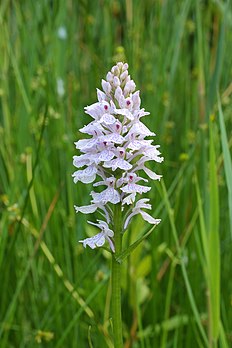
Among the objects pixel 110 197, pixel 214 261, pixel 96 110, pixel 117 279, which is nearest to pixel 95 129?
pixel 96 110

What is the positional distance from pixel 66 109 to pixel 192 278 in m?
1.20

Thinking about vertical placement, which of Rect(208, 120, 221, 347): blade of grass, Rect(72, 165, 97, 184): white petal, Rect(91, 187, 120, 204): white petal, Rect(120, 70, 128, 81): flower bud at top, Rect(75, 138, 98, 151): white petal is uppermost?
Rect(120, 70, 128, 81): flower bud at top

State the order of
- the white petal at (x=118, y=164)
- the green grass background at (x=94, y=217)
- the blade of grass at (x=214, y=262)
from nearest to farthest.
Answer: the white petal at (x=118, y=164) → the blade of grass at (x=214, y=262) → the green grass background at (x=94, y=217)

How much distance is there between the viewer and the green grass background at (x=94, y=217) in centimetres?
204

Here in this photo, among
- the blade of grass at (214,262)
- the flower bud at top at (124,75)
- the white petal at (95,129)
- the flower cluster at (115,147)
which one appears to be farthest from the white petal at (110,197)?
the blade of grass at (214,262)

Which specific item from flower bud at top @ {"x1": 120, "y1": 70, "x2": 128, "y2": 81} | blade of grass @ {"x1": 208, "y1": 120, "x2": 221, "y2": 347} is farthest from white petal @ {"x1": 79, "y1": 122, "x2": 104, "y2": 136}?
blade of grass @ {"x1": 208, "y1": 120, "x2": 221, "y2": 347}

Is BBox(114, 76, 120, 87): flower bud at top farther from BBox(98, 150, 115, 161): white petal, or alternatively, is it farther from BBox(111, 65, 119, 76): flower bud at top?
BBox(98, 150, 115, 161): white petal

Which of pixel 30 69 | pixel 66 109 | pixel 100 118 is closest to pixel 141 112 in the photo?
pixel 100 118

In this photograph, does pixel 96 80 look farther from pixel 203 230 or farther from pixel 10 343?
pixel 203 230

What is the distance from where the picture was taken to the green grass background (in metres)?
2.04

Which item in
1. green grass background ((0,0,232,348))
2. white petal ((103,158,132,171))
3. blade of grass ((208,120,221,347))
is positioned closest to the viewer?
white petal ((103,158,132,171))

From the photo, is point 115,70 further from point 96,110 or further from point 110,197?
point 110,197

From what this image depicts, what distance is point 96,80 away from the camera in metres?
3.00

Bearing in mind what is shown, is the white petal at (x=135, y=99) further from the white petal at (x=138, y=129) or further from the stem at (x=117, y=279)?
the stem at (x=117, y=279)
